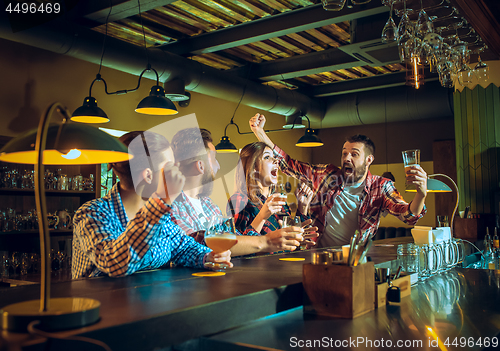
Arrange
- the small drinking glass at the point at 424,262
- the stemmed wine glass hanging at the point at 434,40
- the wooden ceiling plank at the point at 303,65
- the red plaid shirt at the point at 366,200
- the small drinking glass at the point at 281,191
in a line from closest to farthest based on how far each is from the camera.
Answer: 1. the small drinking glass at the point at 424,262
2. the small drinking glass at the point at 281,191
3. the stemmed wine glass hanging at the point at 434,40
4. the red plaid shirt at the point at 366,200
5. the wooden ceiling plank at the point at 303,65

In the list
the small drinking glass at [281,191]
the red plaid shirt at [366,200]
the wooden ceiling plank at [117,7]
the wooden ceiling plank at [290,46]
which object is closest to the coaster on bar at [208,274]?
the small drinking glass at [281,191]

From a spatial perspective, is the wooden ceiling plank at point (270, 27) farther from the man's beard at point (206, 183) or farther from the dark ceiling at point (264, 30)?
the man's beard at point (206, 183)

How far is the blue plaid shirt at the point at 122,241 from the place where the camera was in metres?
1.35

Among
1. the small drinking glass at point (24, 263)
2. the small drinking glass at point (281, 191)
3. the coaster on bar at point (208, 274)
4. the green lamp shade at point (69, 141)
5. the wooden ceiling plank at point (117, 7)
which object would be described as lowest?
the small drinking glass at point (24, 263)

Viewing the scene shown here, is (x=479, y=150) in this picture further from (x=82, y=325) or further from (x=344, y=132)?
(x=82, y=325)

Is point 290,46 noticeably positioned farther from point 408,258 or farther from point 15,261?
point 408,258

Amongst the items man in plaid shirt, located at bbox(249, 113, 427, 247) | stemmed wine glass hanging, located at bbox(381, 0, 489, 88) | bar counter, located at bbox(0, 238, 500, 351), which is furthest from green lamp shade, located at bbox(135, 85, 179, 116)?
bar counter, located at bbox(0, 238, 500, 351)

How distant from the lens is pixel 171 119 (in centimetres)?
631

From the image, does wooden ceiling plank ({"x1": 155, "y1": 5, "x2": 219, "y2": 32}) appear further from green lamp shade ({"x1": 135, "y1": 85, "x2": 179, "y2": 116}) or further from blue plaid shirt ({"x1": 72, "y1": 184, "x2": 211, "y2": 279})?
blue plaid shirt ({"x1": 72, "y1": 184, "x2": 211, "y2": 279})

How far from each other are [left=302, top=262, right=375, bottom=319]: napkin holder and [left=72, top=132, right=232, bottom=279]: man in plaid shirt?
473 mm

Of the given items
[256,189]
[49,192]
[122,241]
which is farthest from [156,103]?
[122,241]

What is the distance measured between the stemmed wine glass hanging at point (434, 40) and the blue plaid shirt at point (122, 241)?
5.38 ft

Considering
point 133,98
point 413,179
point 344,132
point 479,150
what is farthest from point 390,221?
point 413,179

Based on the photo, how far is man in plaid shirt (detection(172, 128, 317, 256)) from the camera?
6.16 feet
